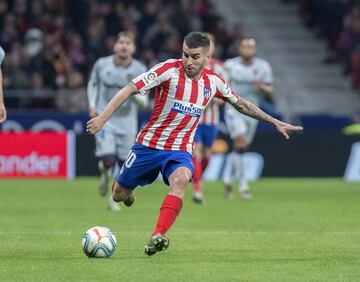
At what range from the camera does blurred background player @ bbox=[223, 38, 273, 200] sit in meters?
18.0

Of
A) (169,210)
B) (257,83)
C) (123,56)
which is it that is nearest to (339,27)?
(257,83)

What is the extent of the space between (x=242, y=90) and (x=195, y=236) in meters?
6.68

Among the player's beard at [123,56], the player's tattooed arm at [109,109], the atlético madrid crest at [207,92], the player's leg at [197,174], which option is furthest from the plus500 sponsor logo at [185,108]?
the player's leg at [197,174]

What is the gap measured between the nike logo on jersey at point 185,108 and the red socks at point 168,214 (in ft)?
2.89

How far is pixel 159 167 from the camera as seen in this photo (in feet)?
34.7

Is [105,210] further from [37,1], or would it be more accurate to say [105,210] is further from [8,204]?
[37,1]

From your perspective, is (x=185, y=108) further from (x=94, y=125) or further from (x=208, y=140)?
(x=208, y=140)

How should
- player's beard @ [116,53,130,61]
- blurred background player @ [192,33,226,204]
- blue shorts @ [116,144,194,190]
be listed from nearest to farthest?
1. blue shorts @ [116,144,194,190]
2. player's beard @ [116,53,130,61]
3. blurred background player @ [192,33,226,204]

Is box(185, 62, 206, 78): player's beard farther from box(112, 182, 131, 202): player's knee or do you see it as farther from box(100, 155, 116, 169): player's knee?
box(100, 155, 116, 169): player's knee

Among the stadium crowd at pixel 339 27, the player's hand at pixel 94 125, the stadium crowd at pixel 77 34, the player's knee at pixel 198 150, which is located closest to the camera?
the player's hand at pixel 94 125

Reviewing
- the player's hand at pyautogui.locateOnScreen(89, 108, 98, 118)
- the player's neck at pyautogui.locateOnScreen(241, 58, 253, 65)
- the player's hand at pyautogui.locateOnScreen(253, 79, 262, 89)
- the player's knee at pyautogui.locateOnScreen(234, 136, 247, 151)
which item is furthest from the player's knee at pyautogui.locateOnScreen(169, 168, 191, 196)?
the player's neck at pyautogui.locateOnScreen(241, 58, 253, 65)

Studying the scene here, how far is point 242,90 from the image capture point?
60.4 feet

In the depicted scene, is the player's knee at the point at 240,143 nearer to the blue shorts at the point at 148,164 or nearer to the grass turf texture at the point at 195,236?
the grass turf texture at the point at 195,236

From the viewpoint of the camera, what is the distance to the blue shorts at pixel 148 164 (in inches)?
409
